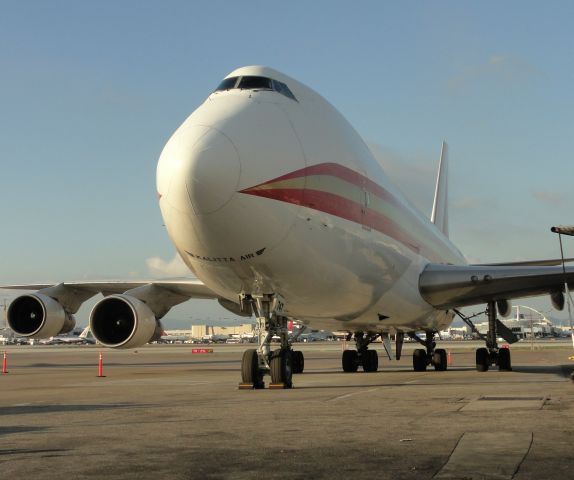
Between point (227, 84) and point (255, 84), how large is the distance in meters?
0.53

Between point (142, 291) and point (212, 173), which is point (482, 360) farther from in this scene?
point (212, 173)

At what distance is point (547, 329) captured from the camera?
15475 centimetres

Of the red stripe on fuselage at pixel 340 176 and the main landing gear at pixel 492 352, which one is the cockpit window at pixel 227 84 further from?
the main landing gear at pixel 492 352

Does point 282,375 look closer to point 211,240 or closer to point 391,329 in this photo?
point 211,240

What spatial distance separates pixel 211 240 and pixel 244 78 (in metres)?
3.44

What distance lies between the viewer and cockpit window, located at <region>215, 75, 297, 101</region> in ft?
43.4

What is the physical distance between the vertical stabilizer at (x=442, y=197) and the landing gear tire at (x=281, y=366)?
22220 millimetres

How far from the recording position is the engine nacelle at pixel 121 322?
1700 centimetres

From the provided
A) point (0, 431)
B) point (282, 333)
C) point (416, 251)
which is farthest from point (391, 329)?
point (0, 431)

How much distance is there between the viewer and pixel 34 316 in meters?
19.7

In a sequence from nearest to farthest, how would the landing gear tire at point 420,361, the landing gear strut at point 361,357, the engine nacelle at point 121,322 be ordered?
1. the engine nacelle at point 121,322
2. the landing gear strut at point 361,357
3. the landing gear tire at point 420,361

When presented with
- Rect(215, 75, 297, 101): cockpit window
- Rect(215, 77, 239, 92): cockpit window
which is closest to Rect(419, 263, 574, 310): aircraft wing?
Rect(215, 75, 297, 101): cockpit window

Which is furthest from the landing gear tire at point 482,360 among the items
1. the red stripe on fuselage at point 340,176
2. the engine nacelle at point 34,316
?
the engine nacelle at point 34,316

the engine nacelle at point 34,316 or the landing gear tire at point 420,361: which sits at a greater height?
the engine nacelle at point 34,316
